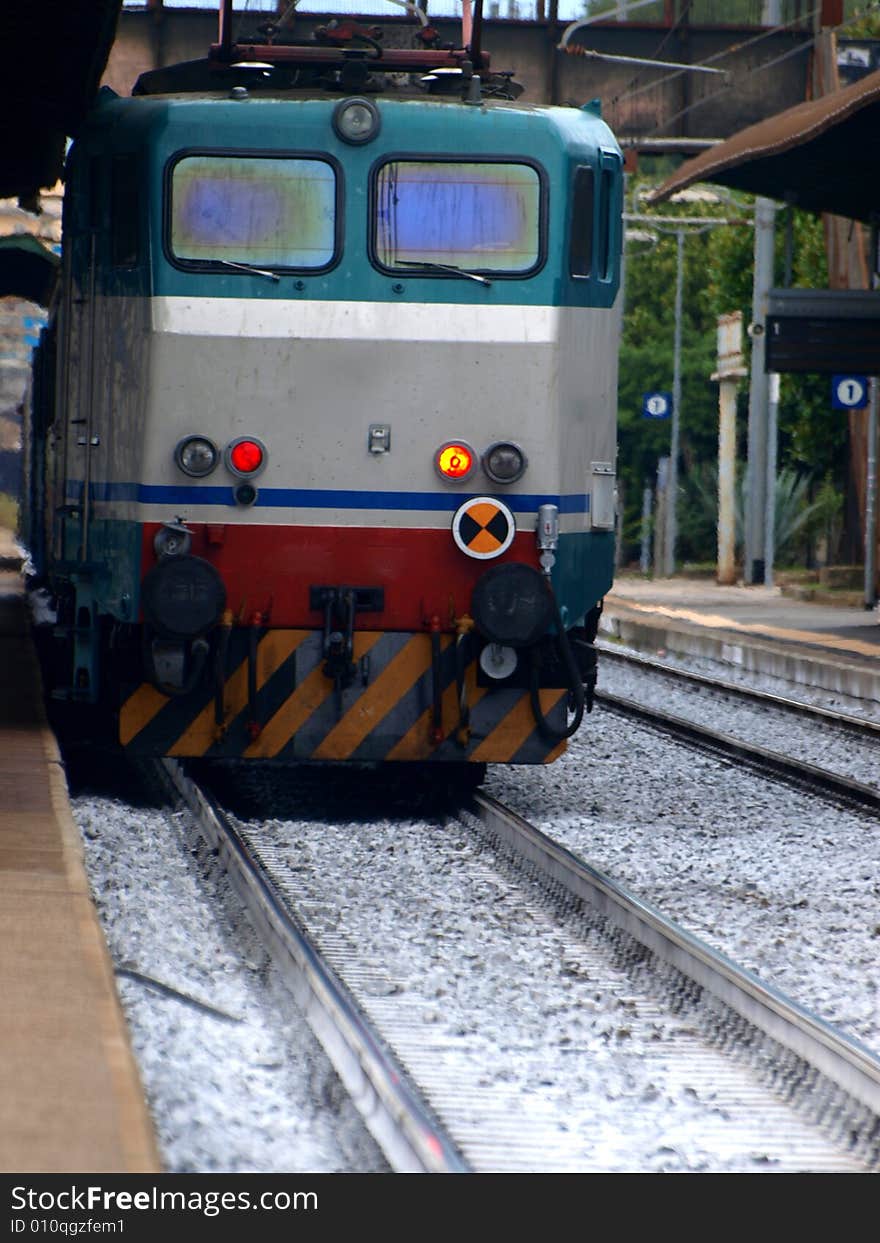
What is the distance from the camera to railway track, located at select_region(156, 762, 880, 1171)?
16.8ft

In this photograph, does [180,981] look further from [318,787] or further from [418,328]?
[318,787]

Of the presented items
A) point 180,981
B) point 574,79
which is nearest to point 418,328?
point 180,981

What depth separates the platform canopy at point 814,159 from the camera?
18.7 m

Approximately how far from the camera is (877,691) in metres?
17.7

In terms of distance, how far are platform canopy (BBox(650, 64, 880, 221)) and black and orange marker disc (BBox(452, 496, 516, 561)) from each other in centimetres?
908

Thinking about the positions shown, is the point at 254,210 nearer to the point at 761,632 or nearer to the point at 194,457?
the point at 194,457

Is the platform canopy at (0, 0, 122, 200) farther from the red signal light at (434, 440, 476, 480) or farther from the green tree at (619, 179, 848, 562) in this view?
the green tree at (619, 179, 848, 562)

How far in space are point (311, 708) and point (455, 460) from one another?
4.39 feet

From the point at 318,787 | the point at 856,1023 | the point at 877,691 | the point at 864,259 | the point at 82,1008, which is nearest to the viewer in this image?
the point at 82,1008

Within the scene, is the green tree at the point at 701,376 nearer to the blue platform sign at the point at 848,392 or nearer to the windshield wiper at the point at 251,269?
the blue platform sign at the point at 848,392

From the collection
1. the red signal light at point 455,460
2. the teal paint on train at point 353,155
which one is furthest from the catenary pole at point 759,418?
the red signal light at point 455,460

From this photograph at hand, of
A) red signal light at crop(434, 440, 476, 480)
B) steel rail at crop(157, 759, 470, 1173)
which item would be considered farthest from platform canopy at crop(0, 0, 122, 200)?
steel rail at crop(157, 759, 470, 1173)

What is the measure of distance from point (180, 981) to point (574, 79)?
21.0m
